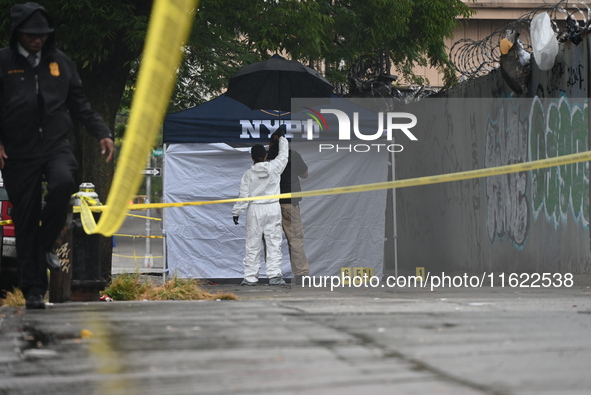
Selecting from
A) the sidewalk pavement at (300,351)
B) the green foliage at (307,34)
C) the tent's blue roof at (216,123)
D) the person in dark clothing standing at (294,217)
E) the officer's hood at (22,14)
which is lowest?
the sidewalk pavement at (300,351)

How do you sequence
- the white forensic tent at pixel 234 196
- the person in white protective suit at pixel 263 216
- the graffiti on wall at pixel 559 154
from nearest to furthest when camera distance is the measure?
the graffiti on wall at pixel 559 154 → the person in white protective suit at pixel 263 216 → the white forensic tent at pixel 234 196

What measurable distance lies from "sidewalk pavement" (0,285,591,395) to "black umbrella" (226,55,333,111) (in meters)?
8.13

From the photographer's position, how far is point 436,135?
16281 millimetres

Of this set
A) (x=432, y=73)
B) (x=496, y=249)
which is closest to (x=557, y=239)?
(x=496, y=249)

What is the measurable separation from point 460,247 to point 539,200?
11.4ft

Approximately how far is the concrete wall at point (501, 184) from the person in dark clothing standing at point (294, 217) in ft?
7.93

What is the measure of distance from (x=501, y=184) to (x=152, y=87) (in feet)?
30.3

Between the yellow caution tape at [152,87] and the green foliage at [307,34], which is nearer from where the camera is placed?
the yellow caution tape at [152,87]

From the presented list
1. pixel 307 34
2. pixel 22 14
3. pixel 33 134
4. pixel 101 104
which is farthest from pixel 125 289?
pixel 307 34

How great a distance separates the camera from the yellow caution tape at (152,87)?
398 centimetres

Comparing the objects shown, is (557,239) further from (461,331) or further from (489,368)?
(489,368)

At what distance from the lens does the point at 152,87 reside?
15.1 feet

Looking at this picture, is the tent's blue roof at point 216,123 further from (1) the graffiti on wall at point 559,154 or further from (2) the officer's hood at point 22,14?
(2) the officer's hood at point 22,14

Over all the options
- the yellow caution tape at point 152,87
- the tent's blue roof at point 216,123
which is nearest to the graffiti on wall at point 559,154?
the tent's blue roof at point 216,123
